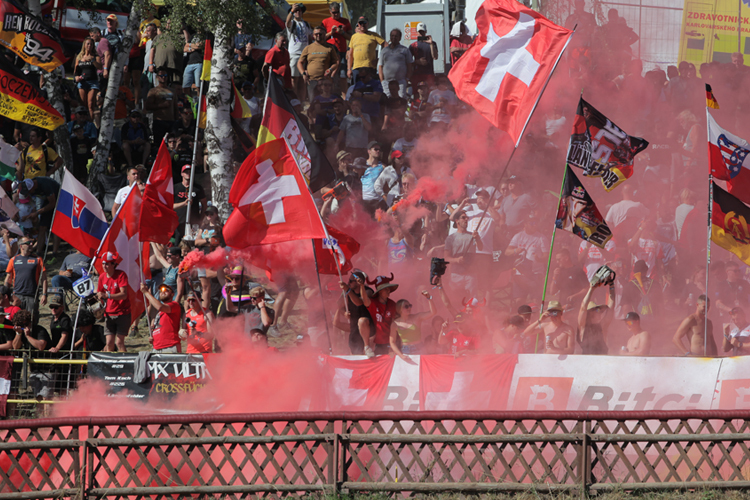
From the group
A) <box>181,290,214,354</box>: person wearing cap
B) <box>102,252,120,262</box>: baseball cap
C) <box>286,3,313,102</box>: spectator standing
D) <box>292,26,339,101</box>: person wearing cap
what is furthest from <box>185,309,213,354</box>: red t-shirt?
<box>286,3,313,102</box>: spectator standing

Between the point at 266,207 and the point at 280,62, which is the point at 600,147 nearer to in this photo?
the point at 266,207

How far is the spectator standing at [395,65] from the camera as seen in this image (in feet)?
49.0

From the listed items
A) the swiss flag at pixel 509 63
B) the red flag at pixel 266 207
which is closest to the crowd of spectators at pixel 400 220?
the red flag at pixel 266 207

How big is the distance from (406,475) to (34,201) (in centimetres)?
937

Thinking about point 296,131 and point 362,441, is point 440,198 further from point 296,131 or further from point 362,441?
point 362,441

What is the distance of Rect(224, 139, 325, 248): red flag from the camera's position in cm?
863

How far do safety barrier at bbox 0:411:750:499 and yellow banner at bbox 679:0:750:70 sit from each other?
35.8ft

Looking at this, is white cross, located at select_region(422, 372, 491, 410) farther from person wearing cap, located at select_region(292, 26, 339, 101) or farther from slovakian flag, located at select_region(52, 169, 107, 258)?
person wearing cap, located at select_region(292, 26, 339, 101)

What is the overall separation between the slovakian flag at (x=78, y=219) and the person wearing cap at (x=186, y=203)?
222 centimetres

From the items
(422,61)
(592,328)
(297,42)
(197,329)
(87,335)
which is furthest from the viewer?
(297,42)

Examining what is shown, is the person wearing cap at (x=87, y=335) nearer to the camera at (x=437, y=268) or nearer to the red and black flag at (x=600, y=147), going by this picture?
the camera at (x=437, y=268)

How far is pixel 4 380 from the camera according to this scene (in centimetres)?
881

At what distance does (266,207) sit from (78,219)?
315 centimetres

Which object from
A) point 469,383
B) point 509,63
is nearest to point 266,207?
point 469,383
